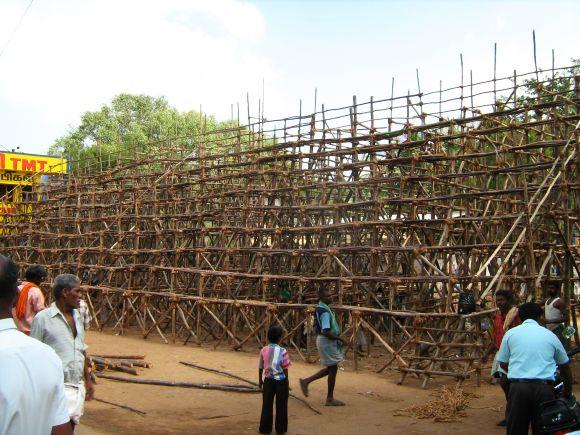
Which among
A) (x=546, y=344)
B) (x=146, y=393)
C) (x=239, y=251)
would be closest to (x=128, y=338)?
(x=239, y=251)

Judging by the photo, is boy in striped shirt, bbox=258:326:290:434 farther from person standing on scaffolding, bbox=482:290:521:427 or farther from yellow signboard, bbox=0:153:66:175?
yellow signboard, bbox=0:153:66:175

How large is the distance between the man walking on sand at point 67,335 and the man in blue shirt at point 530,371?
343 cm

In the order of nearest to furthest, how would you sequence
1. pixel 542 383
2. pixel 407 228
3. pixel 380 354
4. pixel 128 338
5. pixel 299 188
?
1. pixel 542 383
2. pixel 407 228
3. pixel 380 354
4. pixel 299 188
5. pixel 128 338

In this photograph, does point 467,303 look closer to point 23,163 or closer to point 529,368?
point 529,368

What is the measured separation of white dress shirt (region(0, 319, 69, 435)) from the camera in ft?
7.67

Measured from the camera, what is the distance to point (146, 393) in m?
9.94

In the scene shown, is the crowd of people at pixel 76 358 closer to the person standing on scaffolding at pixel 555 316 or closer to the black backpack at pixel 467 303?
the person standing on scaffolding at pixel 555 316

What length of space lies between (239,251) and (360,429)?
8.17 meters

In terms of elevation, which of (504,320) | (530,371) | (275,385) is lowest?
(275,385)

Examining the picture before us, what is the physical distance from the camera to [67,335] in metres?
5.17

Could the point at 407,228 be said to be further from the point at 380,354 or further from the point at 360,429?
the point at 360,429

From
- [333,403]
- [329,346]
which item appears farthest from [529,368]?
[333,403]

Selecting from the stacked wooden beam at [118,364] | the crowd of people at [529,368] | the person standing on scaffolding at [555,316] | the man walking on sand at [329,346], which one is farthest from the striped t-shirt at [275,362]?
the stacked wooden beam at [118,364]

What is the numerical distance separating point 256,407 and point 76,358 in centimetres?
432
